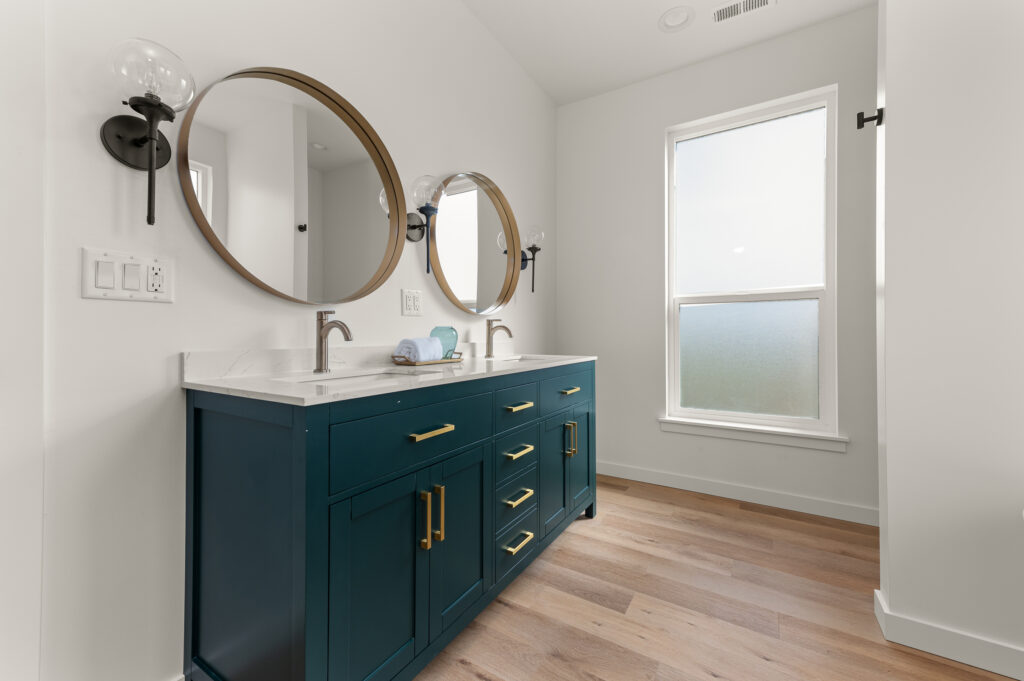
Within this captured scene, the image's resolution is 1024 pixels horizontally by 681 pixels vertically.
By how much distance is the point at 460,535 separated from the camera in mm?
1358

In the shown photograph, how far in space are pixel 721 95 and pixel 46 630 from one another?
3.53 meters

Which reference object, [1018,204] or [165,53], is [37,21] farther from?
[1018,204]

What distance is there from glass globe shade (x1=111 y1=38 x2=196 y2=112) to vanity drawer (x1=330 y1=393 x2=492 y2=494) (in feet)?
2.93

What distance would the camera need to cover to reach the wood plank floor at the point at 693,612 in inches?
51.3

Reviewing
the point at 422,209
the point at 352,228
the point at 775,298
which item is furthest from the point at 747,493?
the point at 352,228

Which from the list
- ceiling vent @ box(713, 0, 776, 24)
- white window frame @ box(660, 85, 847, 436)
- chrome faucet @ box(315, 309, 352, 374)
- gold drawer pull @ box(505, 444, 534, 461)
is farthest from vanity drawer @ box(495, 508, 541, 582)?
ceiling vent @ box(713, 0, 776, 24)

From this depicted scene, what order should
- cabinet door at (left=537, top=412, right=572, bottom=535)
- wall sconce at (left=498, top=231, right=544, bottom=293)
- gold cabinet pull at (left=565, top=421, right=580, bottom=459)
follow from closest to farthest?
cabinet door at (left=537, top=412, right=572, bottom=535) → gold cabinet pull at (left=565, top=421, right=580, bottom=459) → wall sconce at (left=498, top=231, right=544, bottom=293)

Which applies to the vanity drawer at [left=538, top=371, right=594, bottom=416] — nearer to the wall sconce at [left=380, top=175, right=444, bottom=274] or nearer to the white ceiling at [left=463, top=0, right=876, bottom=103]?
the wall sconce at [left=380, top=175, right=444, bottom=274]

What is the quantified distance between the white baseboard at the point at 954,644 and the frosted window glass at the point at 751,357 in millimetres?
1240

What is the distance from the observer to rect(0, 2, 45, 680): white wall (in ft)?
2.98

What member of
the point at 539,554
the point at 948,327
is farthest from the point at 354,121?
the point at 948,327

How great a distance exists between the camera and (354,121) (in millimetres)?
1649

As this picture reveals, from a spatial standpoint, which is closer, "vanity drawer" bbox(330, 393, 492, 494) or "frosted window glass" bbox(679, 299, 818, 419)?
"vanity drawer" bbox(330, 393, 492, 494)

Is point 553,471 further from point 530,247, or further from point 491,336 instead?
point 530,247
